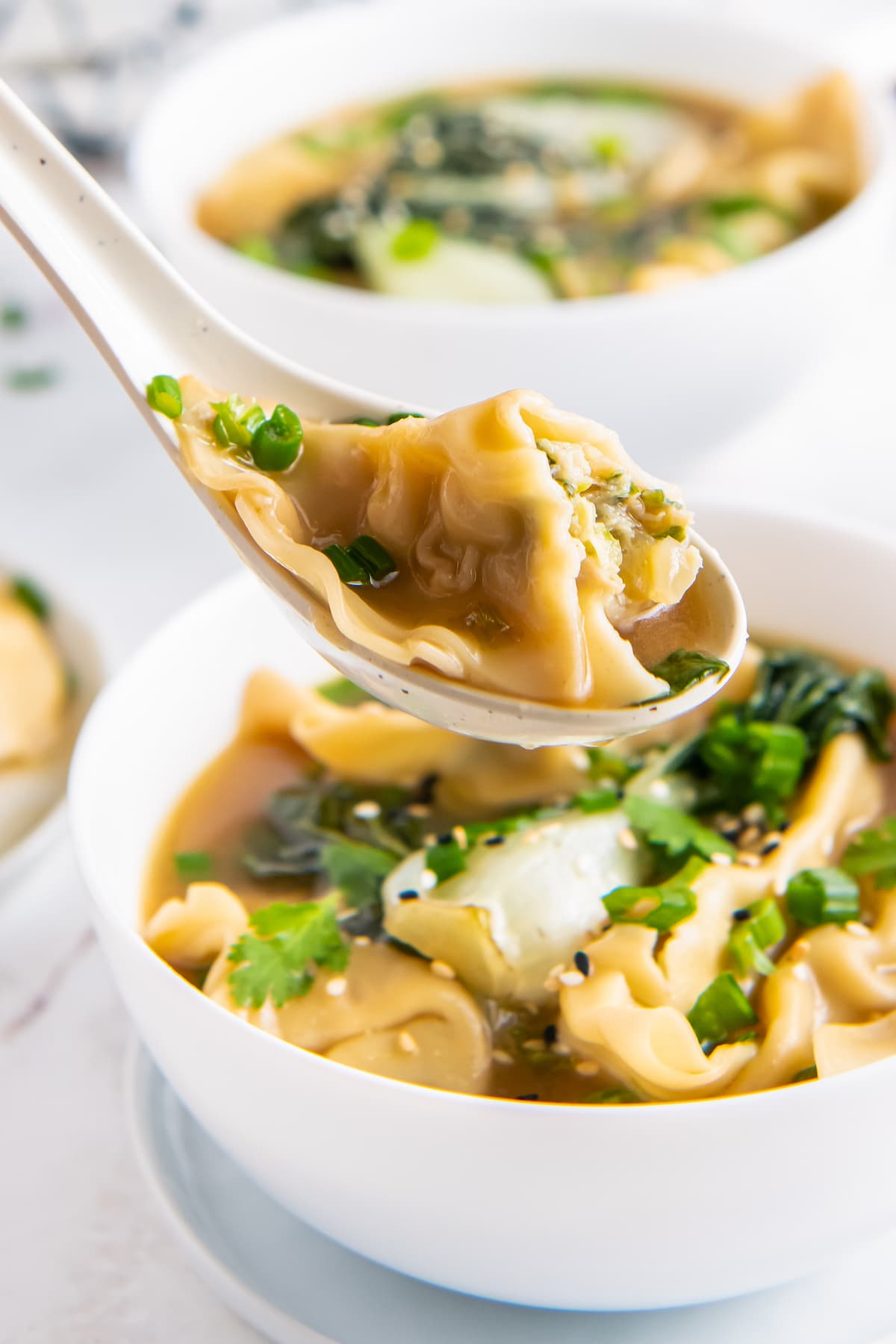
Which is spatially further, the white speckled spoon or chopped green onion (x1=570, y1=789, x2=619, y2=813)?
chopped green onion (x1=570, y1=789, x2=619, y2=813)

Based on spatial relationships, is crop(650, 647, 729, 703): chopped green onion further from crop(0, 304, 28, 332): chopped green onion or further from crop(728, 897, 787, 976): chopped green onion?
crop(0, 304, 28, 332): chopped green onion

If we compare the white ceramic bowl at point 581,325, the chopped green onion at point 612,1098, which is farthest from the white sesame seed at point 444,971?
the white ceramic bowl at point 581,325

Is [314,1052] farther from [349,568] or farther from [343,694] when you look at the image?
[343,694]

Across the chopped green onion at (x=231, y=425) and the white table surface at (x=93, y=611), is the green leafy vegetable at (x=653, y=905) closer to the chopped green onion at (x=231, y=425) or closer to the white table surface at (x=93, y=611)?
the white table surface at (x=93, y=611)

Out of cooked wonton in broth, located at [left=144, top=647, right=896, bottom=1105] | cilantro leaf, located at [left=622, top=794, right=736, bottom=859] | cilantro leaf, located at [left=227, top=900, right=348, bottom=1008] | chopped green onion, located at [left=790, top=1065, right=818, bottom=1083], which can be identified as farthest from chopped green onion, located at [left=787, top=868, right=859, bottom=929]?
cilantro leaf, located at [left=227, top=900, right=348, bottom=1008]

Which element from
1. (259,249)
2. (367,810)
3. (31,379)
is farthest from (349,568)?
(31,379)
